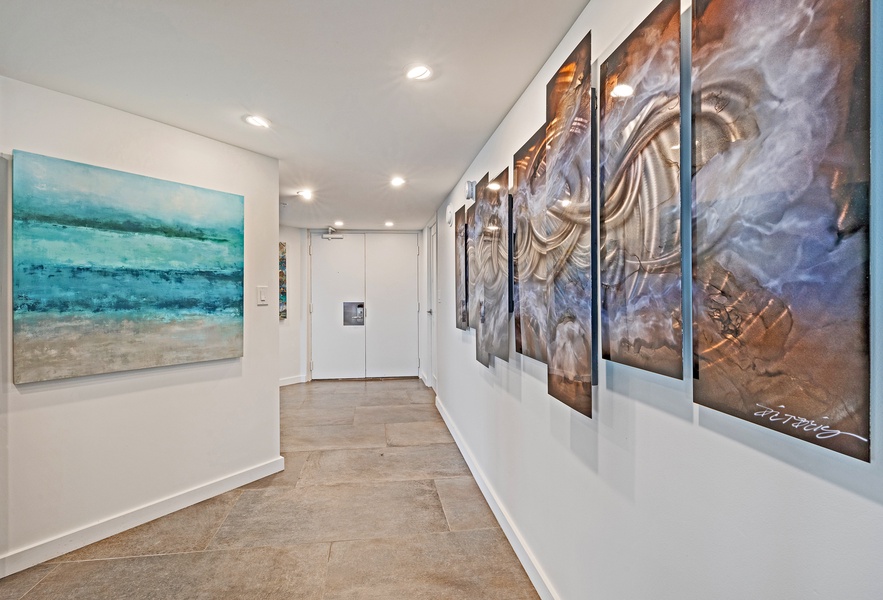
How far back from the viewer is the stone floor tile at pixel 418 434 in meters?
3.74

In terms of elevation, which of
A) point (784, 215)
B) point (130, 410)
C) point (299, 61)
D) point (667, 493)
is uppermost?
point (299, 61)

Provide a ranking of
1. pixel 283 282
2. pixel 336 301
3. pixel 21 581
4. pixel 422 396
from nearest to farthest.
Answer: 1. pixel 21 581
2. pixel 422 396
3. pixel 283 282
4. pixel 336 301

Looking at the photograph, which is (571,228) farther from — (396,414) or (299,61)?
(396,414)

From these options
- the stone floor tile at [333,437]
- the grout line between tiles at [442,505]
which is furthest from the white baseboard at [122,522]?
the grout line between tiles at [442,505]

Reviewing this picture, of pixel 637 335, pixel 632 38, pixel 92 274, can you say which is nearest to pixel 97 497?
pixel 92 274

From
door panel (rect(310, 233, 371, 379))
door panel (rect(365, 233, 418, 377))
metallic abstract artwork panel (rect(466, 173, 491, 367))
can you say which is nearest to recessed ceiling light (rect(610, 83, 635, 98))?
metallic abstract artwork panel (rect(466, 173, 491, 367))

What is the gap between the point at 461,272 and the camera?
3.37 m

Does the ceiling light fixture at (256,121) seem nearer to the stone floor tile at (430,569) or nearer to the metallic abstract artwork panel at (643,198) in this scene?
the metallic abstract artwork panel at (643,198)

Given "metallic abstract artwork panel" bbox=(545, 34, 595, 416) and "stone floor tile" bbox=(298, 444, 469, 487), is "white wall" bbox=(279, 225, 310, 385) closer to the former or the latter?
"stone floor tile" bbox=(298, 444, 469, 487)

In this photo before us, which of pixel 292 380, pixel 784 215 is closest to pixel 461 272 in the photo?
pixel 784 215

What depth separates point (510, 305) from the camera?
2.19 m

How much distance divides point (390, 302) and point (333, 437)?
2.95m

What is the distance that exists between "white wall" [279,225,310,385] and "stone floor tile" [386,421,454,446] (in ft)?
8.53

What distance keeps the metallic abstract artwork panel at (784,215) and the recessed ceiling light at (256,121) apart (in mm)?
2283
